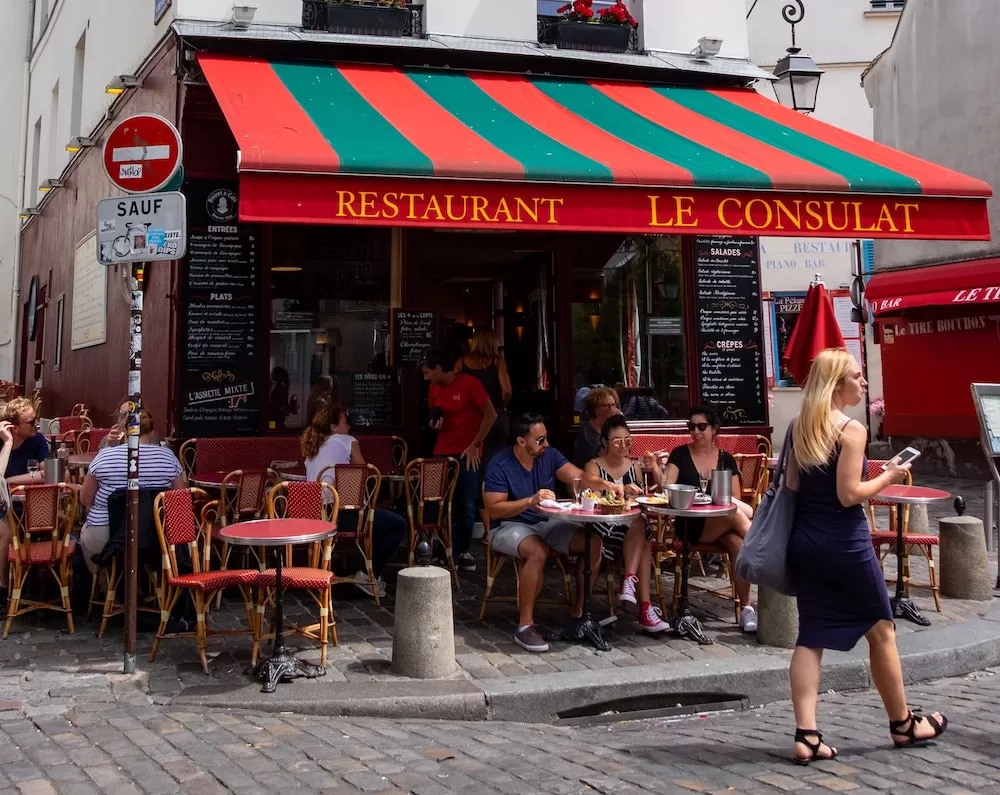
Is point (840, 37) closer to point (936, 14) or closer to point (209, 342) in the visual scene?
point (936, 14)

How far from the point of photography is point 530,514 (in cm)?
585

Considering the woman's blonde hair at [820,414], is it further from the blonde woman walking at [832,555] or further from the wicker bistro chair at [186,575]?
the wicker bistro chair at [186,575]

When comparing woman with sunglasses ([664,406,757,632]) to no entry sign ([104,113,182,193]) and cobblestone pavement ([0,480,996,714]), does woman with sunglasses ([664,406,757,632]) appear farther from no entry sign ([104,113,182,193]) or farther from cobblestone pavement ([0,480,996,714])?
no entry sign ([104,113,182,193])

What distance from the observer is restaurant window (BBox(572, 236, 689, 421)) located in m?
9.04

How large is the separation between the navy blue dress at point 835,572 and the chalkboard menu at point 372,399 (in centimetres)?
513

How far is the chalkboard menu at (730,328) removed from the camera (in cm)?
896

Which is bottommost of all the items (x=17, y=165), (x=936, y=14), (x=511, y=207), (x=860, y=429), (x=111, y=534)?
(x=111, y=534)

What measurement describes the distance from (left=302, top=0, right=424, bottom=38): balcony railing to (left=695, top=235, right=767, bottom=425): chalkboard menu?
3.39 m

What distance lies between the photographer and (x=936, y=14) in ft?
48.2

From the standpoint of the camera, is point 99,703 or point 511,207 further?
point 511,207

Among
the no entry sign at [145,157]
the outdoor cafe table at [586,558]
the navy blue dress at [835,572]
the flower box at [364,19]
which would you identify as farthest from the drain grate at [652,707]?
the flower box at [364,19]

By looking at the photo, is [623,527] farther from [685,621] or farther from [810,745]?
[810,745]

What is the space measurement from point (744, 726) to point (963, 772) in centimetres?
100

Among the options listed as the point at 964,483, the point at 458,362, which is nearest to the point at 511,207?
the point at 458,362
